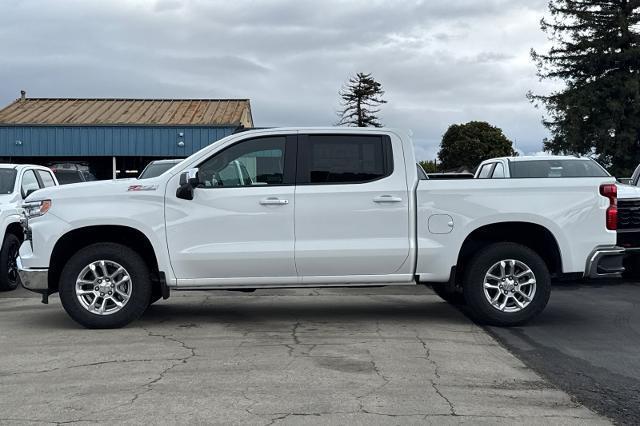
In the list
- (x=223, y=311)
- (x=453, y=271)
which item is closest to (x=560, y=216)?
(x=453, y=271)

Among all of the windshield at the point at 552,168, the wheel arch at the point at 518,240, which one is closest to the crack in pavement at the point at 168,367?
the wheel arch at the point at 518,240

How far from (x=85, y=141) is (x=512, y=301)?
30.0m

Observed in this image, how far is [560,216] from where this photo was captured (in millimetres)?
7664

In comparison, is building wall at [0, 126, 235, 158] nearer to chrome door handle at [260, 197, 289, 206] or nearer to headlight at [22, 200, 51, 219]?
headlight at [22, 200, 51, 219]

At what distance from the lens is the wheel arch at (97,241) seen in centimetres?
757

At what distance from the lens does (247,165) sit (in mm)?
7754

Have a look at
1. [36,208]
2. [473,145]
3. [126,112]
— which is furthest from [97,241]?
[473,145]

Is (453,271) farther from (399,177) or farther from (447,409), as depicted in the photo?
(447,409)

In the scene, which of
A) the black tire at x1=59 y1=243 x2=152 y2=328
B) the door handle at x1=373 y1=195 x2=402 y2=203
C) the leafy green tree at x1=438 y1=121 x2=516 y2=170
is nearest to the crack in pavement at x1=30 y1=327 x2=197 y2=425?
the black tire at x1=59 y1=243 x2=152 y2=328

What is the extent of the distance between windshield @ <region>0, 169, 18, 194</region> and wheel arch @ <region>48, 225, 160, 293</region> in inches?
150

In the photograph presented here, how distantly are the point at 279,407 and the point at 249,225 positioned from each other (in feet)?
9.70

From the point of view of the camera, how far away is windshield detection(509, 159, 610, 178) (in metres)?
12.5

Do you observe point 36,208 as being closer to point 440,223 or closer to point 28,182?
point 440,223

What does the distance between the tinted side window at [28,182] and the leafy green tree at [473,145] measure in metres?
72.6
